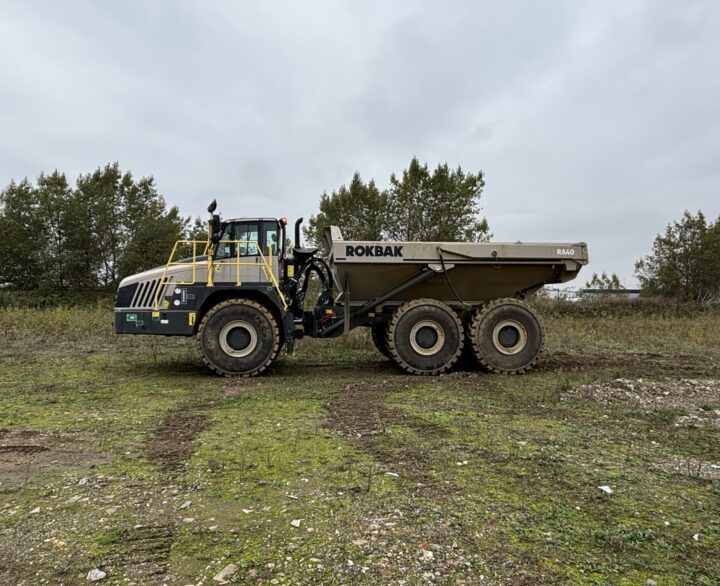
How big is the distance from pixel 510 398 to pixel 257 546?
196 inches

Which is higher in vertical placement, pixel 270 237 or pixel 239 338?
pixel 270 237

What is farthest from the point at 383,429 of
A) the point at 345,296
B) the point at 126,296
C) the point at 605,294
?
the point at 605,294

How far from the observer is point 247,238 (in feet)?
29.5

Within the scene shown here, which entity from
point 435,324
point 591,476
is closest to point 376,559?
point 591,476

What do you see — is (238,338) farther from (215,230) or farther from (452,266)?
(452,266)

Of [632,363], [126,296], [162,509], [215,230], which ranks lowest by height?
[162,509]

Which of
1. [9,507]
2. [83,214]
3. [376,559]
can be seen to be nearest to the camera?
[376,559]

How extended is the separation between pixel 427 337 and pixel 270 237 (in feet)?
10.7

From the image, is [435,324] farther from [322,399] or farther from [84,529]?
[84,529]

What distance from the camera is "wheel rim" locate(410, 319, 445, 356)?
29.9 feet

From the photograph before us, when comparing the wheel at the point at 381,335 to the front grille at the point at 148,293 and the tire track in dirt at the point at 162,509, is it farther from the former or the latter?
the tire track in dirt at the point at 162,509

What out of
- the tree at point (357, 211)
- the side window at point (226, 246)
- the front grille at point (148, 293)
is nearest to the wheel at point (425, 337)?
the side window at point (226, 246)

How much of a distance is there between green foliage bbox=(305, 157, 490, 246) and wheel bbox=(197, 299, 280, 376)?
81.8 ft

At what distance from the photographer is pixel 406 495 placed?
357 cm
